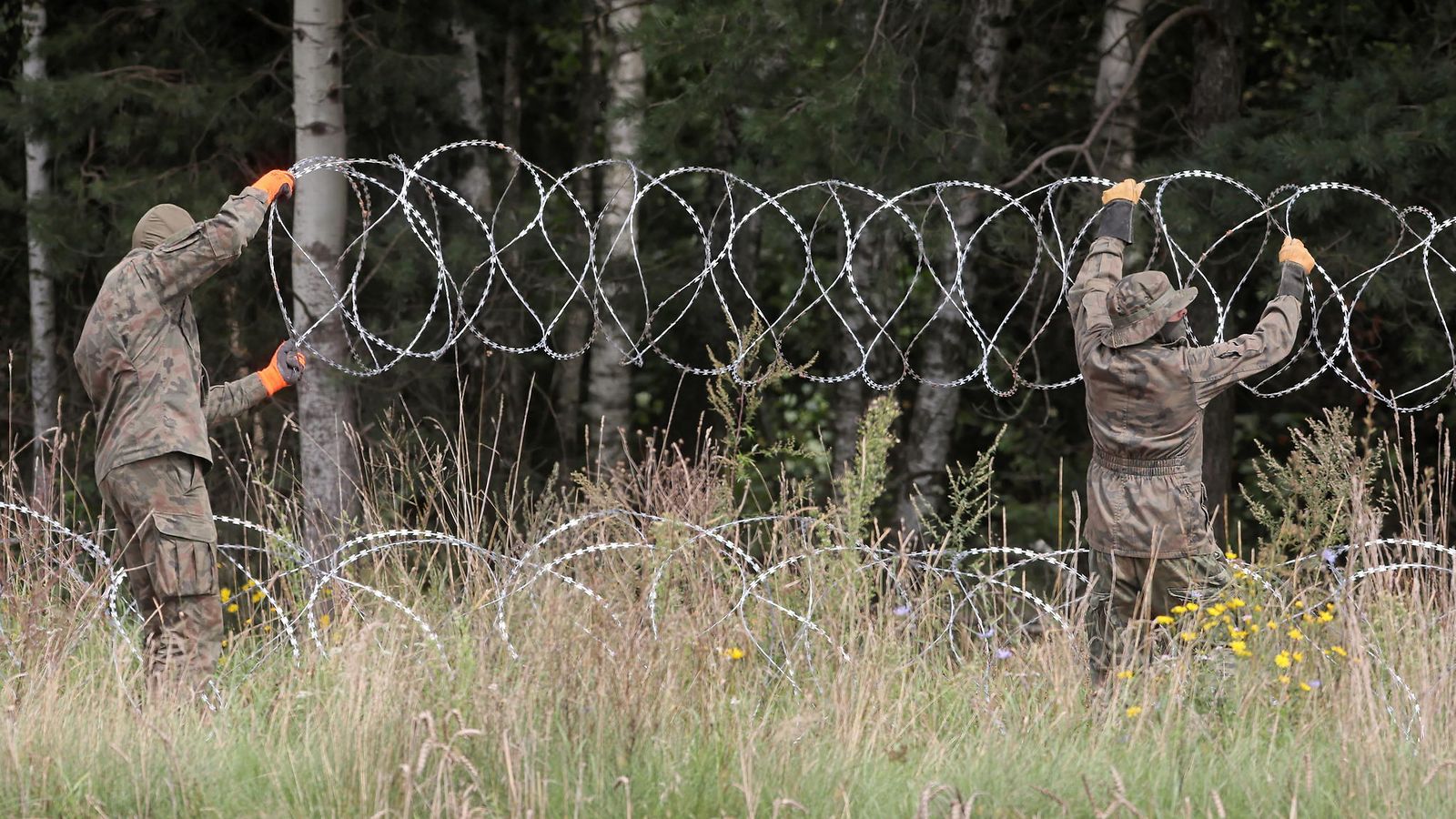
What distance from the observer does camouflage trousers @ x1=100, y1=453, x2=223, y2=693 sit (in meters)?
5.37

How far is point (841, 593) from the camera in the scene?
546 cm

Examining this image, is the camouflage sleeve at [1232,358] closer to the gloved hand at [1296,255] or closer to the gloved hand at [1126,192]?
the gloved hand at [1296,255]

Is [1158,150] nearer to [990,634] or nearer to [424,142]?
[424,142]

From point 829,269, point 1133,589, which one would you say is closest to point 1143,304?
point 1133,589

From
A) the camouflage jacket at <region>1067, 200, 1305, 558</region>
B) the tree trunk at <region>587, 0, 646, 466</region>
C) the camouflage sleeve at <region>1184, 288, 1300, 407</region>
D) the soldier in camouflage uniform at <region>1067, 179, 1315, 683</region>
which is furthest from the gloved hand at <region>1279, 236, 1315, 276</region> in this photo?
Result: the tree trunk at <region>587, 0, 646, 466</region>

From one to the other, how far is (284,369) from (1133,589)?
2965 mm

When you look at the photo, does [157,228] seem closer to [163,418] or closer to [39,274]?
[163,418]

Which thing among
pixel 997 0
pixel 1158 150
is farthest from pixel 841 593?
pixel 1158 150

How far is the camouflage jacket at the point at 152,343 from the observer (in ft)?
17.5

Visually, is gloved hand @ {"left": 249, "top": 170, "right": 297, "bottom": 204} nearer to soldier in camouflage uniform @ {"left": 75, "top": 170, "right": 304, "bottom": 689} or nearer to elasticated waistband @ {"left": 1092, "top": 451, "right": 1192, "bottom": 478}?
soldier in camouflage uniform @ {"left": 75, "top": 170, "right": 304, "bottom": 689}

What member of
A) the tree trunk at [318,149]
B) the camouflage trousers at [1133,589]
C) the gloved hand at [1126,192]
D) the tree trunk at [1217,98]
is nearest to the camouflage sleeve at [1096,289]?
the gloved hand at [1126,192]

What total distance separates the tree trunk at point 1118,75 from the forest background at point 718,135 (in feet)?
0.07

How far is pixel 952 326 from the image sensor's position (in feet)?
34.8

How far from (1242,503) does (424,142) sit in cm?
631
